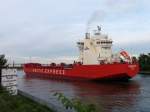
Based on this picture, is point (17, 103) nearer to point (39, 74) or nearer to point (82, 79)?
point (82, 79)

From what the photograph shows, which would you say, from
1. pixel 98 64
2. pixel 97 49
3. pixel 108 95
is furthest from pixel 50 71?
pixel 108 95

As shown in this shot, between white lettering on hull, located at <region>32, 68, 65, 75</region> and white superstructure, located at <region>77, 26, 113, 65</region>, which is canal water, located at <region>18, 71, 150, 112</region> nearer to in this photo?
white superstructure, located at <region>77, 26, 113, 65</region>

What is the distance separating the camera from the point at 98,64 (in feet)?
144

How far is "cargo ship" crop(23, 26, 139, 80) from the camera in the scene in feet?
135

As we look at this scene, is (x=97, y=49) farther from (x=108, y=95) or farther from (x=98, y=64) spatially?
(x=108, y=95)

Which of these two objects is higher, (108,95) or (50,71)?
(50,71)

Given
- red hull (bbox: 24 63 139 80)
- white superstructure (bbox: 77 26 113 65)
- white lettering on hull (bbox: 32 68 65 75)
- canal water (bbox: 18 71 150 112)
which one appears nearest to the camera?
canal water (bbox: 18 71 150 112)

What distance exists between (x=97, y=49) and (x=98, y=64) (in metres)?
3.66

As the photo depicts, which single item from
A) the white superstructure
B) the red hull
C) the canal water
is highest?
the white superstructure

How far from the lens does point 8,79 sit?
16.0 m

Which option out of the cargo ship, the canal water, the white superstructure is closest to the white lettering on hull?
the cargo ship

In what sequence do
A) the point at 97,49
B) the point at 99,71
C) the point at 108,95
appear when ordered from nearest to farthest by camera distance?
1. the point at 108,95
2. the point at 99,71
3. the point at 97,49

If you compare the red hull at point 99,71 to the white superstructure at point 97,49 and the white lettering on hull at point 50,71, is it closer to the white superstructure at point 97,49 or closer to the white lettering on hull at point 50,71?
the white lettering on hull at point 50,71

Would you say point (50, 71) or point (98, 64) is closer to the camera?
point (98, 64)
